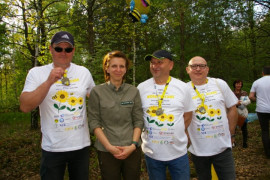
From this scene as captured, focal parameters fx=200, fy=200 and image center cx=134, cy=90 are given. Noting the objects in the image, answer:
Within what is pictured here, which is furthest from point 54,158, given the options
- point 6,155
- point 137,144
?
point 6,155

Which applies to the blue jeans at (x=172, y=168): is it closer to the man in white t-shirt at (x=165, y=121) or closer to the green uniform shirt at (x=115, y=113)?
the man in white t-shirt at (x=165, y=121)

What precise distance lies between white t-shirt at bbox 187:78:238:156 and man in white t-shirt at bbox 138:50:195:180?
19 cm

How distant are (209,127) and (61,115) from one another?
6.22 feet

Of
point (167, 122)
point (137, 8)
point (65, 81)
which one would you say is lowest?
point (167, 122)

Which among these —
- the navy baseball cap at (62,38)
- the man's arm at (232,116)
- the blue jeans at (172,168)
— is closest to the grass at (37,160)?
the man's arm at (232,116)

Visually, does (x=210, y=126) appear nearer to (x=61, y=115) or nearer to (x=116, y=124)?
(x=116, y=124)

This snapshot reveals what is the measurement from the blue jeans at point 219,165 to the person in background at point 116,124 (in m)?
1.00

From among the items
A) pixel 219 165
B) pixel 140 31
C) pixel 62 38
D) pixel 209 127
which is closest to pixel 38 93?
pixel 62 38

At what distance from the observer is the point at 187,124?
106 inches

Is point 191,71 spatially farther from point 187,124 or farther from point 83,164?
point 83,164

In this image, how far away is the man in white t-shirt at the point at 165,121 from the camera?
7.93 feet

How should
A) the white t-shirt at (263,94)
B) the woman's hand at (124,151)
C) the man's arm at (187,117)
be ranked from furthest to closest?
the white t-shirt at (263,94), the man's arm at (187,117), the woman's hand at (124,151)

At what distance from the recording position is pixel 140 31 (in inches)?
354

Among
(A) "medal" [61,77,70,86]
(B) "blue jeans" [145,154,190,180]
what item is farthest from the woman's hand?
(A) "medal" [61,77,70,86]
